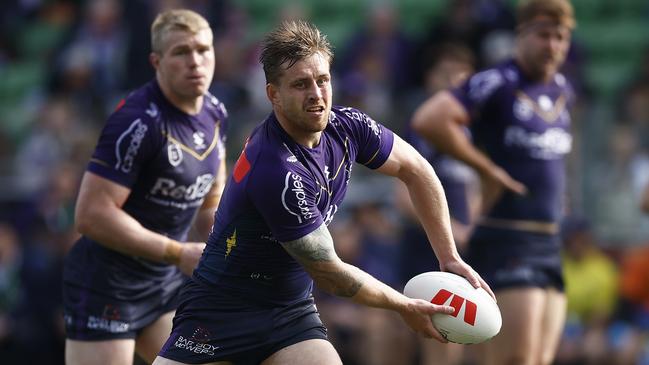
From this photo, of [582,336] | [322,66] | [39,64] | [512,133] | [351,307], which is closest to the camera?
[322,66]

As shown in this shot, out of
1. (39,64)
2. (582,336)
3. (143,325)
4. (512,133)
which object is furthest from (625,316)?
(39,64)

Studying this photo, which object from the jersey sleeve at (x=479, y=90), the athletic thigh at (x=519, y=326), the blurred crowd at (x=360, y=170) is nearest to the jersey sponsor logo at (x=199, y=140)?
the jersey sleeve at (x=479, y=90)

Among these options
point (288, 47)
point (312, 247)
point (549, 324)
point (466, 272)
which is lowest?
point (549, 324)

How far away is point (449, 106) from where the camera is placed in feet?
26.3

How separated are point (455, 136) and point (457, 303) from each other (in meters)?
2.54

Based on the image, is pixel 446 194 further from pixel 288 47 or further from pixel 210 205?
pixel 288 47

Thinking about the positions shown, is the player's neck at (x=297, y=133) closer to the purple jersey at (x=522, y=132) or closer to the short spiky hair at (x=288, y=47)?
the short spiky hair at (x=288, y=47)

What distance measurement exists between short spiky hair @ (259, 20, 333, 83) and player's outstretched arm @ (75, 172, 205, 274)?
1.41m

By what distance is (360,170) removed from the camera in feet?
40.6

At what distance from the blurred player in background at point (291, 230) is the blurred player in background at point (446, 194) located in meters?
3.02

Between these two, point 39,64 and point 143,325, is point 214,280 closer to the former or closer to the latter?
point 143,325

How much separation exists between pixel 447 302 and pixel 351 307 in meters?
6.20

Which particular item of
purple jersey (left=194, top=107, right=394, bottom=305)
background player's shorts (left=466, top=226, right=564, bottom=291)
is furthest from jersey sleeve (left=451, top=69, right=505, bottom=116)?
purple jersey (left=194, top=107, right=394, bottom=305)

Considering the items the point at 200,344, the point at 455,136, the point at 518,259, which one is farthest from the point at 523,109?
the point at 200,344
